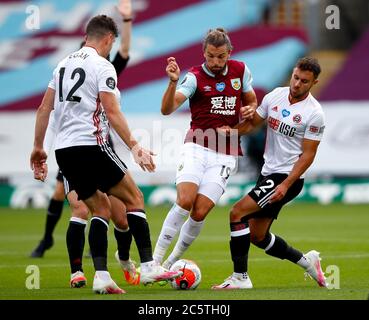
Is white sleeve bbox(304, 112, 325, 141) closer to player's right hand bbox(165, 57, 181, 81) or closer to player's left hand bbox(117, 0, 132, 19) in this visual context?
player's right hand bbox(165, 57, 181, 81)

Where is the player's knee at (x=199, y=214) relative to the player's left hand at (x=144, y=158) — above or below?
below

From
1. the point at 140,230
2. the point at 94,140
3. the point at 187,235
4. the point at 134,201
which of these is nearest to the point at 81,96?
the point at 94,140

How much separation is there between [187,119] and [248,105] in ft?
43.4

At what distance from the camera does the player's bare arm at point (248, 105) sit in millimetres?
9539

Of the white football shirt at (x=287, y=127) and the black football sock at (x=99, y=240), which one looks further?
the white football shirt at (x=287, y=127)

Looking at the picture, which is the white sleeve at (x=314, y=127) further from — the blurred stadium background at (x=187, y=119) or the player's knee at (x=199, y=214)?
the blurred stadium background at (x=187, y=119)

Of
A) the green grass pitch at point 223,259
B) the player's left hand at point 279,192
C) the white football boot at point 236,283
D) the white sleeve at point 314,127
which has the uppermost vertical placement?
the white sleeve at point 314,127

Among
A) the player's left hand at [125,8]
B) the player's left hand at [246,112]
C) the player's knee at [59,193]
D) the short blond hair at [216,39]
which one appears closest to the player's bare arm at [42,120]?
the short blond hair at [216,39]

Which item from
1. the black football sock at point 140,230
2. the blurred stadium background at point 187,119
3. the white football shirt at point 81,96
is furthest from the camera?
the blurred stadium background at point 187,119

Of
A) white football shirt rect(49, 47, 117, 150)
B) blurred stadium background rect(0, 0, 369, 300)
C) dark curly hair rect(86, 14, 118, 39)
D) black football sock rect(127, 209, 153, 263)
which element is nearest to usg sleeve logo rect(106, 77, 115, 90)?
white football shirt rect(49, 47, 117, 150)

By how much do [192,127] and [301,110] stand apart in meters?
1.10

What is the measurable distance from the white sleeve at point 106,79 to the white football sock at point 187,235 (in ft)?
5.93

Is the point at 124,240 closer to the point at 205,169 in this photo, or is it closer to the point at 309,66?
the point at 205,169

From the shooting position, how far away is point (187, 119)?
2308 cm
